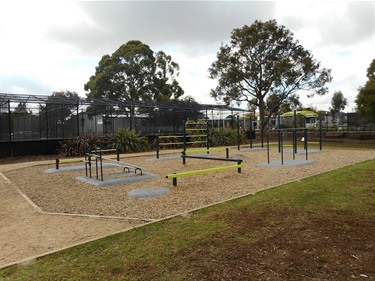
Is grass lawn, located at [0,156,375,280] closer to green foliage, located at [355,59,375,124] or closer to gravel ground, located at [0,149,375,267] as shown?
gravel ground, located at [0,149,375,267]

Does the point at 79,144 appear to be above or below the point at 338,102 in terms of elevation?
below

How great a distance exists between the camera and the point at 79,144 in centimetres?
1656

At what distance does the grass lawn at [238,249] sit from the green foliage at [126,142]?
13.7 m

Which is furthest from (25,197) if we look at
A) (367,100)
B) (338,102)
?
(338,102)

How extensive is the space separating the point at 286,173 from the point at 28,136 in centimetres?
1452

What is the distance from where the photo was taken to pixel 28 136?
17.0 m

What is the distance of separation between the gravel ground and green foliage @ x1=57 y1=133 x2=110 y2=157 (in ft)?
20.2

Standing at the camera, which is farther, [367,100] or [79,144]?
[367,100]

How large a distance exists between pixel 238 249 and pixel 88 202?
3.83 m

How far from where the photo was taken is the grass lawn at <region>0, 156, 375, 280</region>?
2898mm

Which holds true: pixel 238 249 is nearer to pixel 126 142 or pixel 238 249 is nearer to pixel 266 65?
pixel 126 142

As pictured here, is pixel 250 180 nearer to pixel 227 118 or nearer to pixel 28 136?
pixel 28 136

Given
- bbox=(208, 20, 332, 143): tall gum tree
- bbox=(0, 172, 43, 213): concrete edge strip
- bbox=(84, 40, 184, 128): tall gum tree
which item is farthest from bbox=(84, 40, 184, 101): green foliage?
bbox=(0, 172, 43, 213): concrete edge strip

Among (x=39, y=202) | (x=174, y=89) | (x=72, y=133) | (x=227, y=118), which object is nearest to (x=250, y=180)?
(x=39, y=202)
